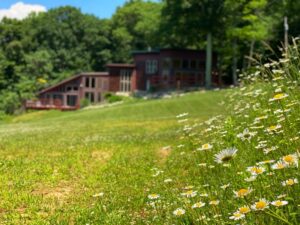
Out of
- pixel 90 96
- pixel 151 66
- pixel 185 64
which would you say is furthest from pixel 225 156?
pixel 90 96

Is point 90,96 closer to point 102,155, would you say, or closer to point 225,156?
point 102,155

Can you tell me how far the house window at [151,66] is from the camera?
67938 mm

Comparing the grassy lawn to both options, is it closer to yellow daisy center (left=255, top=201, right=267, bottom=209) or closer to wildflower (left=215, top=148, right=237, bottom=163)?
wildflower (left=215, top=148, right=237, bottom=163)

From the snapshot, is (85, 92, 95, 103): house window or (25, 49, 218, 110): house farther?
(85, 92, 95, 103): house window

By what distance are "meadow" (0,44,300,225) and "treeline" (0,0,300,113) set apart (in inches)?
1571

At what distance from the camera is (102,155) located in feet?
39.4

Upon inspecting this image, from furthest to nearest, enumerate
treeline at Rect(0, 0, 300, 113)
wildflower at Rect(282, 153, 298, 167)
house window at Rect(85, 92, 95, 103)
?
house window at Rect(85, 92, 95, 103)
treeline at Rect(0, 0, 300, 113)
wildflower at Rect(282, 153, 298, 167)

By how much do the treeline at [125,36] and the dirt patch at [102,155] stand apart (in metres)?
38.6

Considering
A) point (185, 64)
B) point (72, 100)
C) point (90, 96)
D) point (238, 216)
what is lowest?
point (72, 100)

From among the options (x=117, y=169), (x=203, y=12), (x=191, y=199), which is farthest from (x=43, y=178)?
(x=203, y=12)

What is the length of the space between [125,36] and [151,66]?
28.0 metres

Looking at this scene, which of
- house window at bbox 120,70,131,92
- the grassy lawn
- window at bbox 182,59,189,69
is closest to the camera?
the grassy lawn

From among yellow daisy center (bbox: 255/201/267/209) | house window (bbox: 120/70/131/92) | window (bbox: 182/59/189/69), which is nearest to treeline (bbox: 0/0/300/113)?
window (bbox: 182/59/189/69)

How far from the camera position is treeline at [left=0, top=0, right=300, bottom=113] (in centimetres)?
5562
